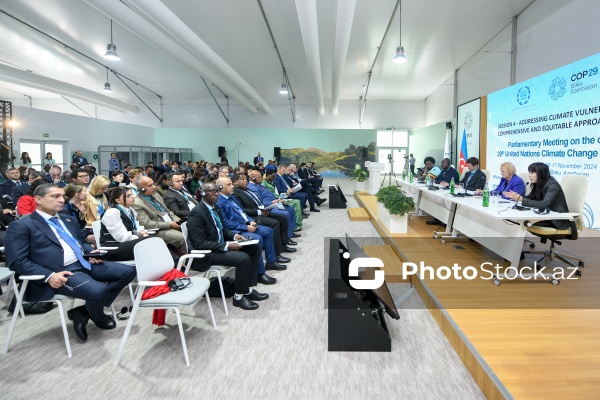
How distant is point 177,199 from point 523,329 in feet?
13.4

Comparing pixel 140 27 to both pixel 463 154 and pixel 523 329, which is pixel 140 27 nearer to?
pixel 523 329

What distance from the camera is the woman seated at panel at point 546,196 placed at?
388cm

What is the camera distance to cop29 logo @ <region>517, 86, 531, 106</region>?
306 inches

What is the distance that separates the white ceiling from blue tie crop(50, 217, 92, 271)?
4.71 metres

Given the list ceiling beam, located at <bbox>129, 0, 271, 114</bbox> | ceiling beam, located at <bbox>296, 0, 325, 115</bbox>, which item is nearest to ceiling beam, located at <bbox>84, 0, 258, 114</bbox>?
ceiling beam, located at <bbox>129, 0, 271, 114</bbox>

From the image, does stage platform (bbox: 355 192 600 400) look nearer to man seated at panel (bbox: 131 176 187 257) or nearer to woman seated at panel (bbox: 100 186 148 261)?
man seated at panel (bbox: 131 176 187 257)

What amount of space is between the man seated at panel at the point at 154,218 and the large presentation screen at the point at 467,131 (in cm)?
906

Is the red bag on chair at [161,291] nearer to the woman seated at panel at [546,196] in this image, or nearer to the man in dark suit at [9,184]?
the woman seated at panel at [546,196]

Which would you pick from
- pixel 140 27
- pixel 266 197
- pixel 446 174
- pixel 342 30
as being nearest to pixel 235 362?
pixel 266 197

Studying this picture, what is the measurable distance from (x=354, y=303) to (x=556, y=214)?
2506 mm

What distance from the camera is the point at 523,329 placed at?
106 inches

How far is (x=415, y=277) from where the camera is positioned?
4035mm

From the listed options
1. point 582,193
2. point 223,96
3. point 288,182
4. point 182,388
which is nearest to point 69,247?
point 182,388
